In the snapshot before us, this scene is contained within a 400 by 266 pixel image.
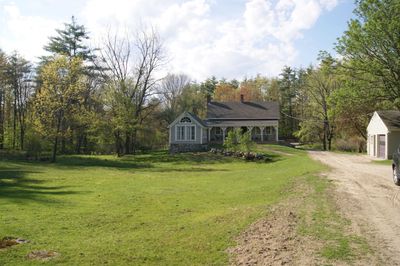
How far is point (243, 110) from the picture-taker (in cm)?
6156

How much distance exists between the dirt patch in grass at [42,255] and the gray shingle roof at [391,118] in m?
31.8

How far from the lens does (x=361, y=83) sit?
2939 cm

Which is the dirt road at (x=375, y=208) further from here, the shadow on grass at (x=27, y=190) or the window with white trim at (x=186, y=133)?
the window with white trim at (x=186, y=133)

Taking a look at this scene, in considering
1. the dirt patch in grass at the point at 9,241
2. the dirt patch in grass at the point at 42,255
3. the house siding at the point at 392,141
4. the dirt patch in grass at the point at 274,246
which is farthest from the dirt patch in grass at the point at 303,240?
the house siding at the point at 392,141

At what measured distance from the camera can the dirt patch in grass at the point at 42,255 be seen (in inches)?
299

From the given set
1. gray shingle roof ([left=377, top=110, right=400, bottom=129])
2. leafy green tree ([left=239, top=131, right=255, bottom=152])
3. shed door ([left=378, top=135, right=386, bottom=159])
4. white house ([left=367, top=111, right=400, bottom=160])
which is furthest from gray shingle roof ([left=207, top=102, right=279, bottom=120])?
shed door ([left=378, top=135, right=386, bottom=159])

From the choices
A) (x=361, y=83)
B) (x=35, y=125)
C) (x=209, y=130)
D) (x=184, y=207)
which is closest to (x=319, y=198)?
(x=184, y=207)

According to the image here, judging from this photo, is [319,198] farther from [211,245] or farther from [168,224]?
[211,245]

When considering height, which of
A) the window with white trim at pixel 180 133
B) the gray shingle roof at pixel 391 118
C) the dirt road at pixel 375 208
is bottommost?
the dirt road at pixel 375 208

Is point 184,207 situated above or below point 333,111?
below

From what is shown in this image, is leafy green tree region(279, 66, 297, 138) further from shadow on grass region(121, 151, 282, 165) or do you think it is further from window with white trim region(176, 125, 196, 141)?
shadow on grass region(121, 151, 282, 165)

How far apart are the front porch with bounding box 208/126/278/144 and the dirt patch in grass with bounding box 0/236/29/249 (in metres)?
50.3

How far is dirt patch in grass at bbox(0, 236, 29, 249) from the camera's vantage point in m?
8.49

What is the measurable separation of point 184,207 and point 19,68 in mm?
50115
